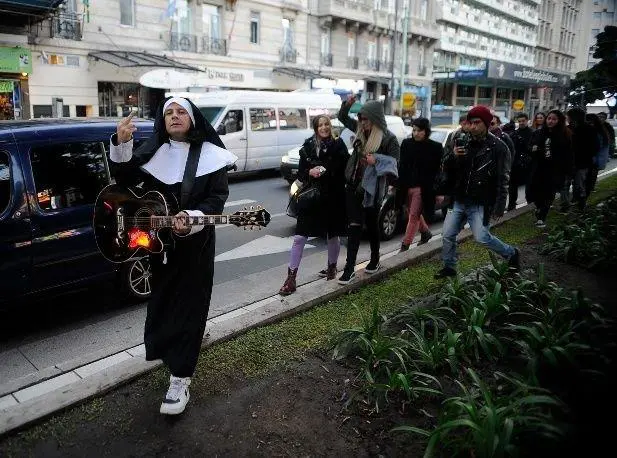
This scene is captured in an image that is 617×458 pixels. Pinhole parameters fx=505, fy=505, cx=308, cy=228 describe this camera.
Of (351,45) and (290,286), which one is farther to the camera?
(351,45)

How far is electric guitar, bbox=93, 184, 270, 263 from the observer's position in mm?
2930

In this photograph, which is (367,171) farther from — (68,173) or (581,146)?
(581,146)

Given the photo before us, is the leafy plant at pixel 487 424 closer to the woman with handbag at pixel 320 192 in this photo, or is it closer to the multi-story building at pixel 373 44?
the woman with handbag at pixel 320 192

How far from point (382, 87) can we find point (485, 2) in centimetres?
1934

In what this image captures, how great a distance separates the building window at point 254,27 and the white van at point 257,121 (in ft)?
41.6

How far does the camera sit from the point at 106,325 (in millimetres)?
4633

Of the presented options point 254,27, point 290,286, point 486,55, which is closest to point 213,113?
point 290,286

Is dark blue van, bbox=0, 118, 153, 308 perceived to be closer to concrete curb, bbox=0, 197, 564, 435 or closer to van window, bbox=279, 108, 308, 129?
concrete curb, bbox=0, 197, 564, 435

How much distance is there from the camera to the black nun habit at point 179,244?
3.01 meters

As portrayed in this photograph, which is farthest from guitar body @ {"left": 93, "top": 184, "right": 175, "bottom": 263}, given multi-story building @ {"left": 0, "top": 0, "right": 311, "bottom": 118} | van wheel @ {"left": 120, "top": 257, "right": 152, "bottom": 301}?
multi-story building @ {"left": 0, "top": 0, "right": 311, "bottom": 118}

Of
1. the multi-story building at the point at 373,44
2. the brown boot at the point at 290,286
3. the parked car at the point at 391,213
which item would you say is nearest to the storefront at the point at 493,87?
the multi-story building at the point at 373,44

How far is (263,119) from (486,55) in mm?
44728

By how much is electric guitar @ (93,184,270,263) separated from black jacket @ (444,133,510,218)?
281cm

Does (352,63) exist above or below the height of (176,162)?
above
